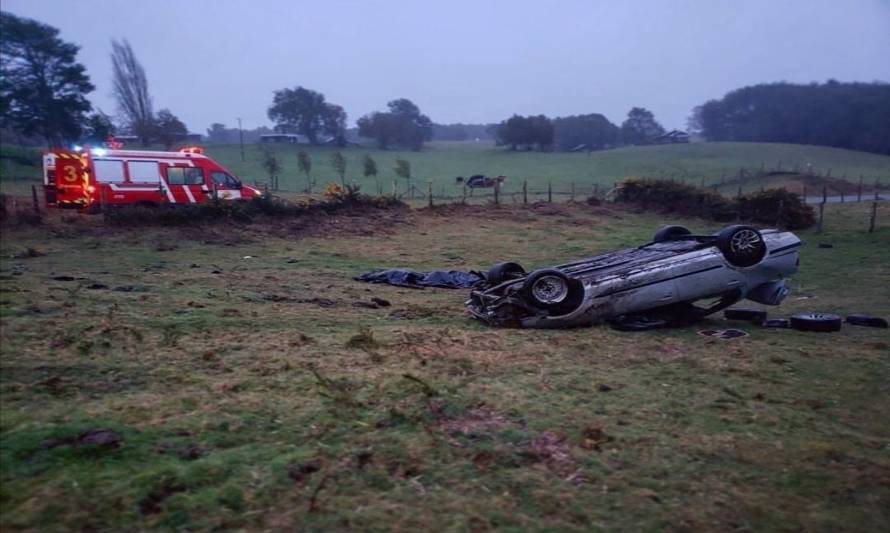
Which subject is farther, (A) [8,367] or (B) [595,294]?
(B) [595,294]

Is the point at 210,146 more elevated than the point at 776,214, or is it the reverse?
the point at 210,146

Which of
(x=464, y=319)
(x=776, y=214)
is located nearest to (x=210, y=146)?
(x=776, y=214)

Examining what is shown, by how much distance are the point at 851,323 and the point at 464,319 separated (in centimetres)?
528

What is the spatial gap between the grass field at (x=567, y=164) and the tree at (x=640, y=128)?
957 inches

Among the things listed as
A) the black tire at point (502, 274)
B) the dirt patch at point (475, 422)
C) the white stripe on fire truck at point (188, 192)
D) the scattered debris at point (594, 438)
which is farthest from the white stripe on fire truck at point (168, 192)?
the scattered debris at point (594, 438)

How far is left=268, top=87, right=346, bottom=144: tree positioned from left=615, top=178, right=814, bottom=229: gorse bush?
39.4 metres

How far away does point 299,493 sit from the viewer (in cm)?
348

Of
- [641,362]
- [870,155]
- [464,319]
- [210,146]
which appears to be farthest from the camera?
[870,155]

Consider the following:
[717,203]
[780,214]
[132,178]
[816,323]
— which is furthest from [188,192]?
[780,214]

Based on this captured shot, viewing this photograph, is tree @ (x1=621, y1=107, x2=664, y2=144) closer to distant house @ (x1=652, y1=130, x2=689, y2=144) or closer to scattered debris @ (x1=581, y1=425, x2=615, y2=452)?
distant house @ (x1=652, y1=130, x2=689, y2=144)

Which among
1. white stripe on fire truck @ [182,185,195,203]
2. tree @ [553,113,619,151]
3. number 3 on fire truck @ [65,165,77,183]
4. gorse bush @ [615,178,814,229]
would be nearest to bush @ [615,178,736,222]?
gorse bush @ [615,178,814,229]

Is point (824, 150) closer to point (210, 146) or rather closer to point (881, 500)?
point (210, 146)

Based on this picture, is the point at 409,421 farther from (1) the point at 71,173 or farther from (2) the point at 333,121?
(2) the point at 333,121

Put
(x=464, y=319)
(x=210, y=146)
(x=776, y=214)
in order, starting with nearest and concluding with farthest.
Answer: (x=464, y=319) → (x=776, y=214) → (x=210, y=146)
